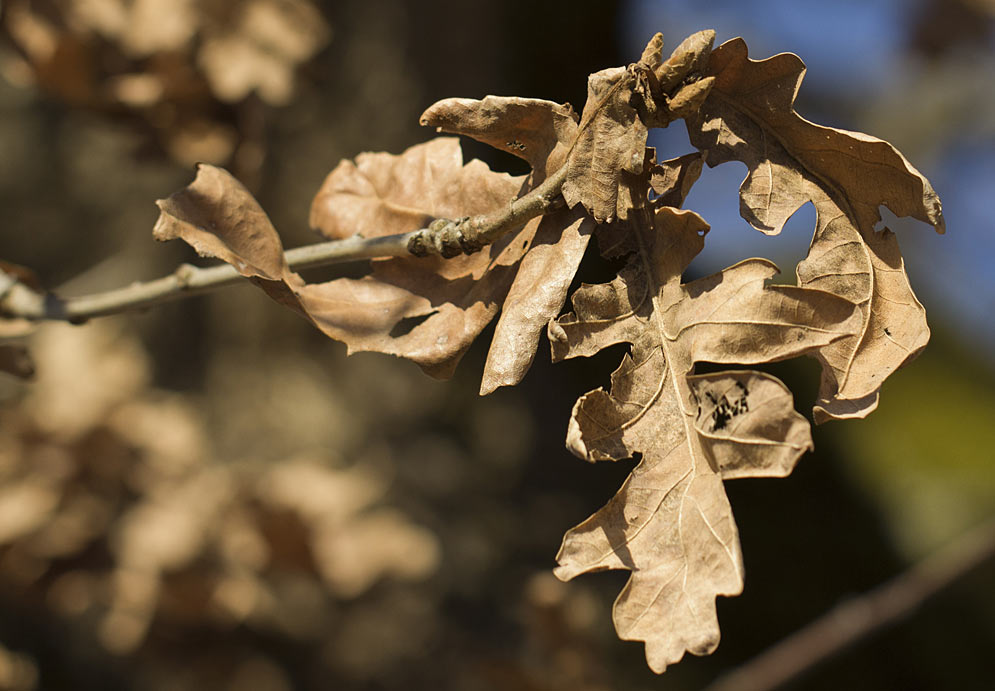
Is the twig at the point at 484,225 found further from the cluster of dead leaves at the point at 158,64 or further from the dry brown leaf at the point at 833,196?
the cluster of dead leaves at the point at 158,64

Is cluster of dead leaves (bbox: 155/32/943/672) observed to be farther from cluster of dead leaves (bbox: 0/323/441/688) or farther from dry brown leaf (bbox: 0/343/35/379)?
cluster of dead leaves (bbox: 0/323/441/688)

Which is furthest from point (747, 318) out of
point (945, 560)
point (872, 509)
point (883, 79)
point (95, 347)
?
point (883, 79)

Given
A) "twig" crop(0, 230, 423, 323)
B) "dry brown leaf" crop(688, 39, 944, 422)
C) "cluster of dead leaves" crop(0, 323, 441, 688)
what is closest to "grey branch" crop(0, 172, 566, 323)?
"twig" crop(0, 230, 423, 323)

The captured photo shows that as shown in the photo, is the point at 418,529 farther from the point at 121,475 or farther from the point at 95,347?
the point at 95,347

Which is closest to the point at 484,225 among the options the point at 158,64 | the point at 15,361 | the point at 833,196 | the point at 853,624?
the point at 833,196

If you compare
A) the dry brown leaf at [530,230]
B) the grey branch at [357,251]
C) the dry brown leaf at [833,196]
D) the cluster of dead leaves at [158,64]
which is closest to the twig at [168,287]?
the grey branch at [357,251]

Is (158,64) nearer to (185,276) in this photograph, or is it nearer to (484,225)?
(185,276)
